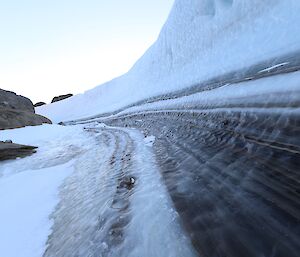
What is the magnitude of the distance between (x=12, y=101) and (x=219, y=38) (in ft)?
69.3

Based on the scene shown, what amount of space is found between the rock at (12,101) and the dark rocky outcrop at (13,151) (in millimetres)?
16561

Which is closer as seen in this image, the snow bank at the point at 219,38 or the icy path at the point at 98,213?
the icy path at the point at 98,213

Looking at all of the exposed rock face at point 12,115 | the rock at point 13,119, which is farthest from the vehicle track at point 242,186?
the exposed rock face at point 12,115

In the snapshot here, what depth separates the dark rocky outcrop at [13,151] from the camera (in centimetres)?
712

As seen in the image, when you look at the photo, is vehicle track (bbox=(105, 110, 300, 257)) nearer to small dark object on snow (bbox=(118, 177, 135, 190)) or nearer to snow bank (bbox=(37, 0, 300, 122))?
small dark object on snow (bbox=(118, 177, 135, 190))

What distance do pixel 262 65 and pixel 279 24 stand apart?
1.05 meters

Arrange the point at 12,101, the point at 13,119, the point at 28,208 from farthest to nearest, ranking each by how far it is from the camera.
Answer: the point at 12,101
the point at 13,119
the point at 28,208

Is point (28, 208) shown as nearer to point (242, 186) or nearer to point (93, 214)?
point (93, 214)

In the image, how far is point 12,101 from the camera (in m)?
26.4

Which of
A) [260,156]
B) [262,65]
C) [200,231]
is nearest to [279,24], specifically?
[262,65]

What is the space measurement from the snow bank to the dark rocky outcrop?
473 centimetres

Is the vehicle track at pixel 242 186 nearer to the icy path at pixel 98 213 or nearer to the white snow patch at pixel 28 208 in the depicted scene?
the icy path at pixel 98 213

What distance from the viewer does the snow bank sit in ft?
19.6

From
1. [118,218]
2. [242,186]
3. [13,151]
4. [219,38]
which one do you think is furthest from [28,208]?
[219,38]
